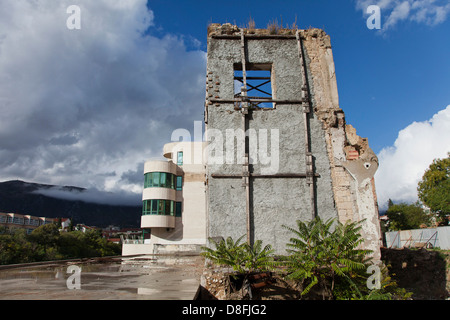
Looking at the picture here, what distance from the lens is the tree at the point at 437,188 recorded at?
36.5 meters

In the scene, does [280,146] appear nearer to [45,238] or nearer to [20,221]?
[45,238]

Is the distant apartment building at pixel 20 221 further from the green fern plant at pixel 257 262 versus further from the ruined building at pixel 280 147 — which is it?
the green fern plant at pixel 257 262

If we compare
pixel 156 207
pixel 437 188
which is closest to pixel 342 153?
pixel 156 207

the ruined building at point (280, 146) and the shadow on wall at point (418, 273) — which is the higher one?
the ruined building at point (280, 146)

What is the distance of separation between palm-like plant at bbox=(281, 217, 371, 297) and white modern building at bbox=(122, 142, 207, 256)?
84.1 ft

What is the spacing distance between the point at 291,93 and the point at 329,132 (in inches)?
77.4

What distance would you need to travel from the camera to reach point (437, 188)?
3825 centimetres

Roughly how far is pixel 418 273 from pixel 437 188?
2587cm

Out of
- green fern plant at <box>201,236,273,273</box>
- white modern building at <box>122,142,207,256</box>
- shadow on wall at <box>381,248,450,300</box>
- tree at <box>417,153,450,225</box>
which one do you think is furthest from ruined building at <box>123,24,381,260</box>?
tree at <box>417,153,450,225</box>

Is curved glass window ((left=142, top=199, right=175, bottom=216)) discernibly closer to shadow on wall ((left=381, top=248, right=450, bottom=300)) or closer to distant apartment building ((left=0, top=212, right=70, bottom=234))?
shadow on wall ((left=381, top=248, right=450, bottom=300))

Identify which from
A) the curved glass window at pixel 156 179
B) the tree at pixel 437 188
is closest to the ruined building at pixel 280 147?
the curved glass window at pixel 156 179

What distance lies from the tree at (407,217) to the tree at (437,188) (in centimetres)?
352

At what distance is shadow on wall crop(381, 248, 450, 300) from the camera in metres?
17.3
